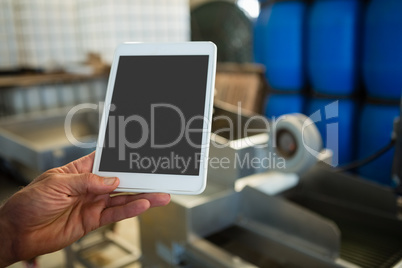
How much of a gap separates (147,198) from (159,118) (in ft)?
0.51

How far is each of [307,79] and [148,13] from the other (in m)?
1.89

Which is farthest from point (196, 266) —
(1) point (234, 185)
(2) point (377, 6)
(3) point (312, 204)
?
(2) point (377, 6)

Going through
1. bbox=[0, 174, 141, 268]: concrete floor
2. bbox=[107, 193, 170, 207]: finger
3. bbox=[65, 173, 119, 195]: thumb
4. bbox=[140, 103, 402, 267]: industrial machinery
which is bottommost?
bbox=[0, 174, 141, 268]: concrete floor

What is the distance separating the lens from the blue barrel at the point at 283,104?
72.0 inches

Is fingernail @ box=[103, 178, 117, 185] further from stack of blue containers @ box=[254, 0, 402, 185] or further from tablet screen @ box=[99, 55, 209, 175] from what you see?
stack of blue containers @ box=[254, 0, 402, 185]

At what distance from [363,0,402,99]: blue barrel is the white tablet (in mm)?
912

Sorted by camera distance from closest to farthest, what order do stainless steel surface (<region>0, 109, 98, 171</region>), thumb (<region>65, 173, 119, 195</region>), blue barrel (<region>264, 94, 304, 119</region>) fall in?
thumb (<region>65, 173, 119, 195</region>) → stainless steel surface (<region>0, 109, 98, 171</region>) → blue barrel (<region>264, 94, 304, 119</region>)

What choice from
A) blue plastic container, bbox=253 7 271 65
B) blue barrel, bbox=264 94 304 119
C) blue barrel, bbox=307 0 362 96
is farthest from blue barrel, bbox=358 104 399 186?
blue plastic container, bbox=253 7 271 65

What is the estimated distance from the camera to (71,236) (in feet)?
2.42

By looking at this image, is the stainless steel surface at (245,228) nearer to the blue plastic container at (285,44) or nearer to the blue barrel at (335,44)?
the blue barrel at (335,44)

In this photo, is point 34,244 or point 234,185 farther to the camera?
point 234,185

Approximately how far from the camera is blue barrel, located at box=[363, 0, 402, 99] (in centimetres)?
126

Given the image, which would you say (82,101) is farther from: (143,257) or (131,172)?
(131,172)

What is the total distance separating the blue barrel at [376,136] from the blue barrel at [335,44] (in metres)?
0.16
